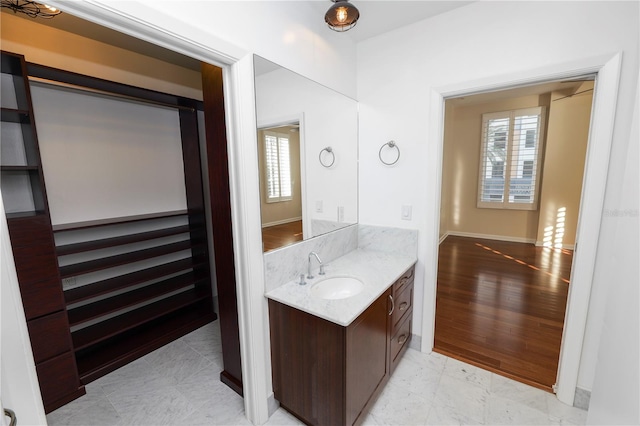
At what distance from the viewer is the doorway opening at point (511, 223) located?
245 centimetres

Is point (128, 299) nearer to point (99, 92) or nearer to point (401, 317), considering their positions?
point (99, 92)

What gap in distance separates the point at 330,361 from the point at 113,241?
6.68 feet

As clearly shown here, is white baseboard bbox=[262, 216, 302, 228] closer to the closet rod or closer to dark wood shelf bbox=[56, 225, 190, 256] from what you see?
dark wood shelf bbox=[56, 225, 190, 256]

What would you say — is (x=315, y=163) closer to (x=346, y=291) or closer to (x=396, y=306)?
(x=346, y=291)

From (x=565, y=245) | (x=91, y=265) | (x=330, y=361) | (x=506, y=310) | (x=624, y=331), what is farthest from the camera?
(x=565, y=245)

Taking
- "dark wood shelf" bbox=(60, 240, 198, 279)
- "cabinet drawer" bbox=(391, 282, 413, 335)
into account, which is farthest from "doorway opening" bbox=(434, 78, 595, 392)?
"dark wood shelf" bbox=(60, 240, 198, 279)

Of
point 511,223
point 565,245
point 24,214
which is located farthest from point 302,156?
point 565,245

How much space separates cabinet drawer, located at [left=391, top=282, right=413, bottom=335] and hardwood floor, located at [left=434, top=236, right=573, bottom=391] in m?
0.56

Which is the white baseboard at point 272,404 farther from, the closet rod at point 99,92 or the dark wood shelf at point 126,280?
the closet rod at point 99,92

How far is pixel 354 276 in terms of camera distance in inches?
74.4

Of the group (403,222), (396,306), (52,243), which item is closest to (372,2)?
(403,222)

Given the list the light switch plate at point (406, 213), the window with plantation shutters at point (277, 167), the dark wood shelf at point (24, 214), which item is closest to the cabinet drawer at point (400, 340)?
the light switch plate at point (406, 213)

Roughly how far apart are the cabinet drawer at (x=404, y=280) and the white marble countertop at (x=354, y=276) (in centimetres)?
6

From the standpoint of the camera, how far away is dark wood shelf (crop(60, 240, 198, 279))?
81.4 inches
